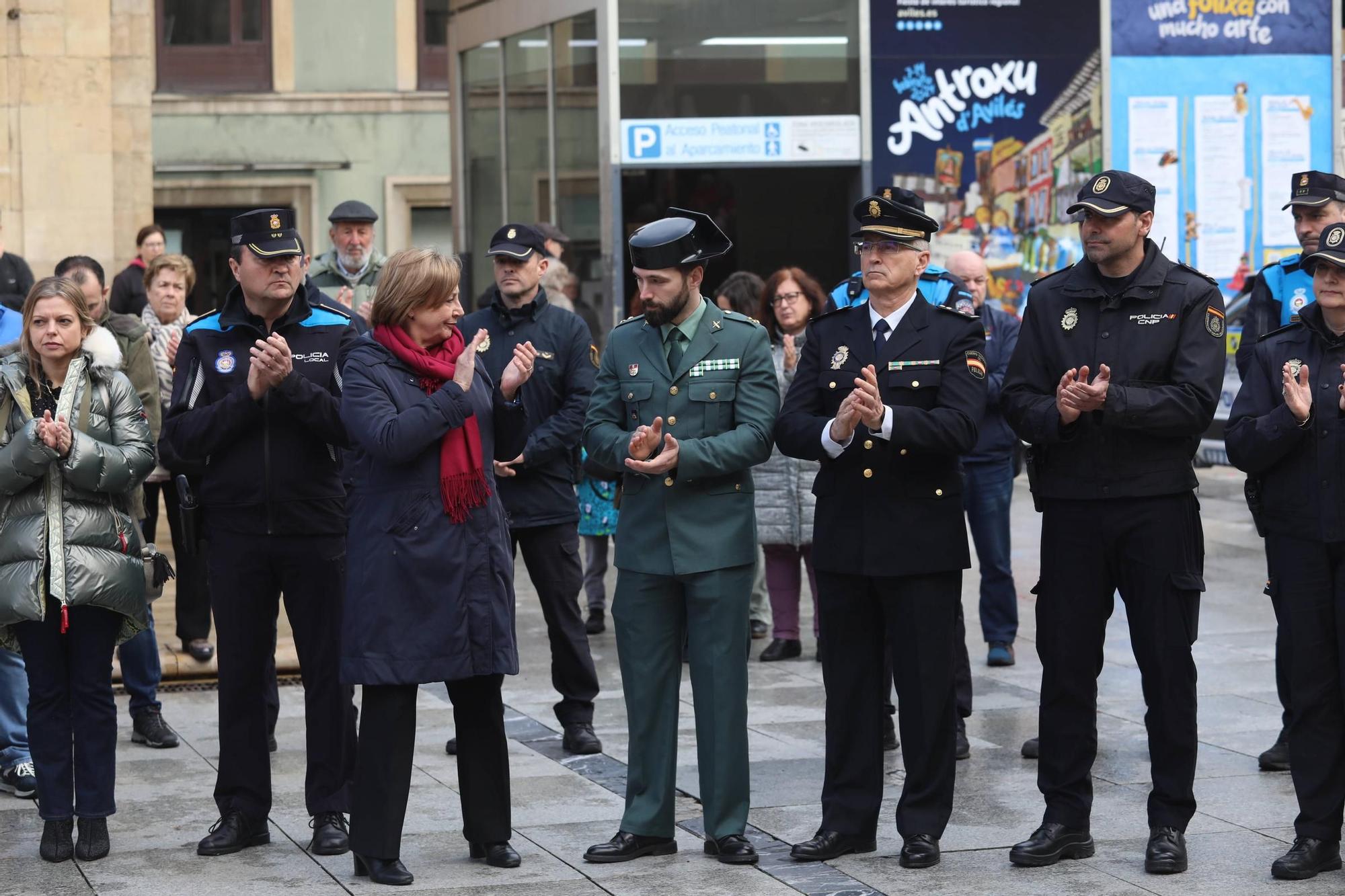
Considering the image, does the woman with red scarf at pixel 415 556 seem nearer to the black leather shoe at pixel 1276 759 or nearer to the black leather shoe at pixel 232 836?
the black leather shoe at pixel 232 836

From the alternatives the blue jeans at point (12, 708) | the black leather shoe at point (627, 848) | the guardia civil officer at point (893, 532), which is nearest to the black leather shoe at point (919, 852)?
the guardia civil officer at point (893, 532)

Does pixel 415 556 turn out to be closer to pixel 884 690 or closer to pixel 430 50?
pixel 884 690

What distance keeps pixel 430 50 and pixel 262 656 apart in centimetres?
2571

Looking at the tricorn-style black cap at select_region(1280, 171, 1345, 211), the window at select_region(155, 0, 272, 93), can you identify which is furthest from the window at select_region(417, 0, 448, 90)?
the tricorn-style black cap at select_region(1280, 171, 1345, 211)

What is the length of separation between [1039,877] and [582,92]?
9058mm

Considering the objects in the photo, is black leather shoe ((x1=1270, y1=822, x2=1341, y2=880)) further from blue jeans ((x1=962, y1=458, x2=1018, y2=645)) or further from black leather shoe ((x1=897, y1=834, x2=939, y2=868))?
blue jeans ((x1=962, y1=458, x2=1018, y2=645))

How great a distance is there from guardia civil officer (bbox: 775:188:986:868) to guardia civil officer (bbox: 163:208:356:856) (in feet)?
4.97

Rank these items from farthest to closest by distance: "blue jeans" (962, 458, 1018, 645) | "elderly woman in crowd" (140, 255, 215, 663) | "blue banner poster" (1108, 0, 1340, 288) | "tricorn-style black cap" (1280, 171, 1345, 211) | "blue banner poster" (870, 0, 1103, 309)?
1. "blue banner poster" (1108, 0, 1340, 288)
2. "blue banner poster" (870, 0, 1103, 309)
3. "blue jeans" (962, 458, 1018, 645)
4. "elderly woman in crowd" (140, 255, 215, 663)
5. "tricorn-style black cap" (1280, 171, 1345, 211)

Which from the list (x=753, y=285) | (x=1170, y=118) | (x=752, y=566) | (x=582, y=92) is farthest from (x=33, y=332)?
(x=1170, y=118)

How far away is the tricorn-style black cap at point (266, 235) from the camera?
259 inches

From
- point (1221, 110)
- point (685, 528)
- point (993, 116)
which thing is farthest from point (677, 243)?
point (1221, 110)

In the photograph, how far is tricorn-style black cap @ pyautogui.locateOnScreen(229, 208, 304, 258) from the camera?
6578mm

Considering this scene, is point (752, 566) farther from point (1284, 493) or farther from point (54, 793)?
point (54, 793)

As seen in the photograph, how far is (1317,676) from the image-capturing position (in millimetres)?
6262
